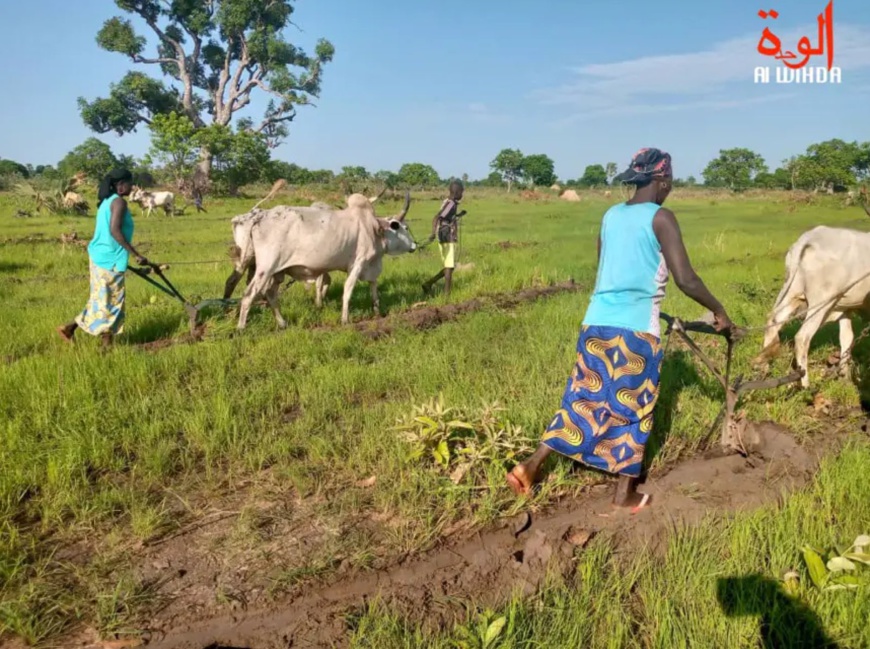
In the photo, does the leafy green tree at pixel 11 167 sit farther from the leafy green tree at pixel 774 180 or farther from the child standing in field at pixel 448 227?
the leafy green tree at pixel 774 180

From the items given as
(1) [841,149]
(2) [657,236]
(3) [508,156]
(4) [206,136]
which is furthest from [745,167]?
(2) [657,236]

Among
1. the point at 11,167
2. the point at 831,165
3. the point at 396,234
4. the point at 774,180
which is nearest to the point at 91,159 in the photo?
the point at 11,167

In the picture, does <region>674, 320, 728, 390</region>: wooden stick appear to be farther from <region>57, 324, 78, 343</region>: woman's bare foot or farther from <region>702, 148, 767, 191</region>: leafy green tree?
<region>702, 148, 767, 191</region>: leafy green tree

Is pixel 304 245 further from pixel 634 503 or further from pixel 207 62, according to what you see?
pixel 207 62

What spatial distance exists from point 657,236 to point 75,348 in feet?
17.1

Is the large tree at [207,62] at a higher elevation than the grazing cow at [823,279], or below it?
higher

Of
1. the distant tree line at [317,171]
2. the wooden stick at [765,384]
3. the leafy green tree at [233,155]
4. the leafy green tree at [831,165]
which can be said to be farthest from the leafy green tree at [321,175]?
the wooden stick at [765,384]

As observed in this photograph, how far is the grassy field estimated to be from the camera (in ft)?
8.11

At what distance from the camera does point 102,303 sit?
569 centimetres

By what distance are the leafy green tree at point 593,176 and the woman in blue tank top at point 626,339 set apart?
80519mm

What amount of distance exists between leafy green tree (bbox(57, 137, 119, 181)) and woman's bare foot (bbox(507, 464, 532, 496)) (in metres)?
38.4

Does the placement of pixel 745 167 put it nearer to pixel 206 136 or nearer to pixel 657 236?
pixel 206 136

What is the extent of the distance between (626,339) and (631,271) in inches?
14.3

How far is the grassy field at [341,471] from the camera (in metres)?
2.47
